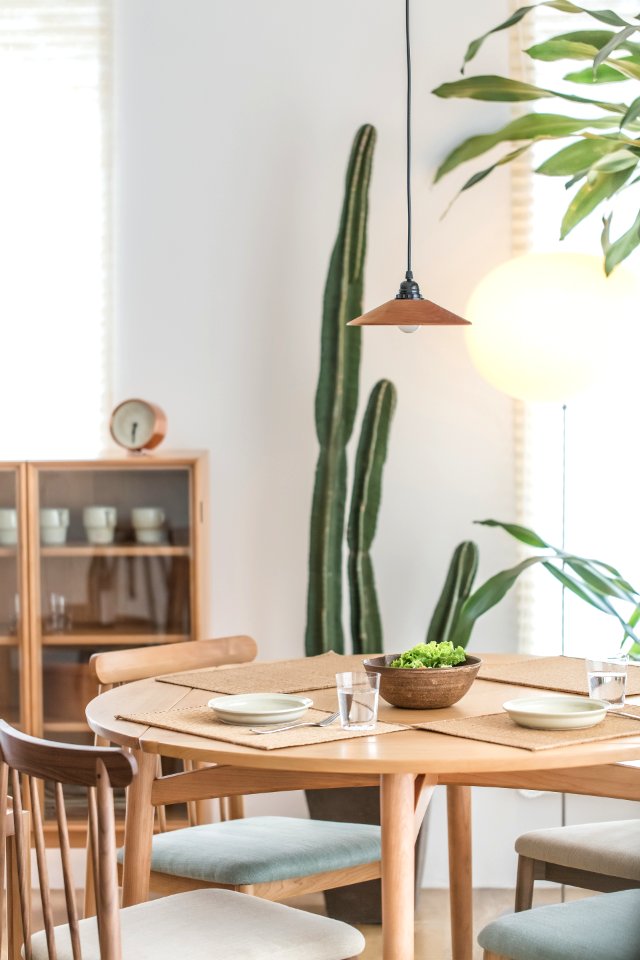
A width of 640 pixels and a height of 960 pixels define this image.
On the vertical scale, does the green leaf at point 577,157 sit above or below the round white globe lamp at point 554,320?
above

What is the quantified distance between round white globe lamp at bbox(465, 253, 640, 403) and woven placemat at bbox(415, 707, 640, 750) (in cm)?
137

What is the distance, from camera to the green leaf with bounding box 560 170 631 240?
3322mm

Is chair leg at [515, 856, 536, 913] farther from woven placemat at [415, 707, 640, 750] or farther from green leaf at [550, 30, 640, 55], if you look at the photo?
green leaf at [550, 30, 640, 55]

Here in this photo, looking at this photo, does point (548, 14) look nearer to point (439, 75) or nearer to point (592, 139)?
point (439, 75)

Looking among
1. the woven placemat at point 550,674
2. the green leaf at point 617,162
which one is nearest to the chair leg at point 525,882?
the woven placemat at point 550,674

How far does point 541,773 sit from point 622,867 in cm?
42

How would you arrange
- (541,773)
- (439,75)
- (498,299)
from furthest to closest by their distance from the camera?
(439,75)
(498,299)
(541,773)

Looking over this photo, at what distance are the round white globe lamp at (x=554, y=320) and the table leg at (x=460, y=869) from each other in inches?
45.5

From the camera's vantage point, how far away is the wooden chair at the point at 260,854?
2.37 metres

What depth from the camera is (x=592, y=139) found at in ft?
11.0

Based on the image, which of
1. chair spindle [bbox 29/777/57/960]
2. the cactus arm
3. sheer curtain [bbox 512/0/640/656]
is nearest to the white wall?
sheer curtain [bbox 512/0/640/656]

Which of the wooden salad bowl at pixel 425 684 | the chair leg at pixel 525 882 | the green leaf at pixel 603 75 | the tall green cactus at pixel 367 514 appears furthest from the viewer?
the tall green cactus at pixel 367 514

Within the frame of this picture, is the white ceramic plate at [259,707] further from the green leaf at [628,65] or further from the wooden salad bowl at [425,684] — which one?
the green leaf at [628,65]

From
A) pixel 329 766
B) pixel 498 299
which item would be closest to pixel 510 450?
pixel 498 299
